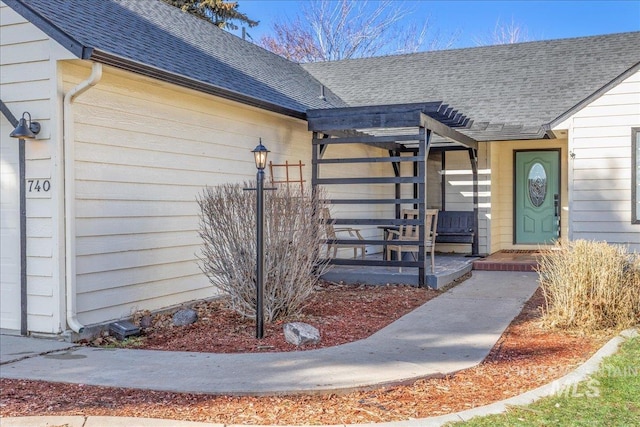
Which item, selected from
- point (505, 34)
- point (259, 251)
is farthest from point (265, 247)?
point (505, 34)

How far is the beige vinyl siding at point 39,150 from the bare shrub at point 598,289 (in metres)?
4.78

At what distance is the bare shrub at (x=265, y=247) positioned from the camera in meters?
6.47

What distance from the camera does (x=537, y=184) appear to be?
42.7ft

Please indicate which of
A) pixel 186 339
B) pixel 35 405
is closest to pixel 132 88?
pixel 186 339

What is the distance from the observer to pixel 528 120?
37.2 feet

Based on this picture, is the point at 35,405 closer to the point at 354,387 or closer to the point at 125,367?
the point at 125,367

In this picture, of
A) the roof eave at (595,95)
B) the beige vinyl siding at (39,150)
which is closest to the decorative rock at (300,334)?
the beige vinyl siding at (39,150)

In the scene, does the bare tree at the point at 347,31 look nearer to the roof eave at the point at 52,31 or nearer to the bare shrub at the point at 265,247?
the bare shrub at the point at 265,247

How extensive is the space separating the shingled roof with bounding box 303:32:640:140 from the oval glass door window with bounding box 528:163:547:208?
159cm

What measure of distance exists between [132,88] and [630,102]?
6954 mm

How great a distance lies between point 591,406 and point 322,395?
169cm

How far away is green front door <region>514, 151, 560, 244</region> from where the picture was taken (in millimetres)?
12859

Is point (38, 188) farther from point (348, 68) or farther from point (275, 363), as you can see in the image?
point (348, 68)

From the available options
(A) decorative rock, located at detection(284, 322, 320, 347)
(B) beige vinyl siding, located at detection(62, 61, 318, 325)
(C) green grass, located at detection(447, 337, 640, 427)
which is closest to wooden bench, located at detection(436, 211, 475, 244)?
(B) beige vinyl siding, located at detection(62, 61, 318, 325)
